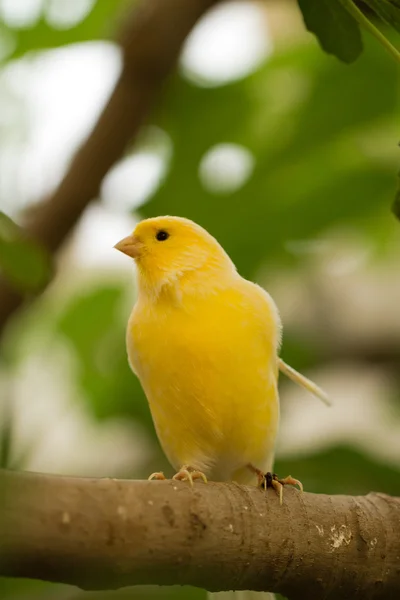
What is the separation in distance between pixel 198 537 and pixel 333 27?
1.65ft

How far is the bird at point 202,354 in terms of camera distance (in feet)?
3.64

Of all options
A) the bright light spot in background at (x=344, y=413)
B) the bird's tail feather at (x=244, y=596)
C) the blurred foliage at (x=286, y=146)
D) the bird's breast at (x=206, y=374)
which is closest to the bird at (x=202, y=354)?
the bird's breast at (x=206, y=374)

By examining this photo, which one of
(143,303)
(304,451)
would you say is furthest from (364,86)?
(143,303)

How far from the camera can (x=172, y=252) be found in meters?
1.25

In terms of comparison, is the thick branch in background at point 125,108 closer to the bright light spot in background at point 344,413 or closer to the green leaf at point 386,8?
the bright light spot in background at point 344,413

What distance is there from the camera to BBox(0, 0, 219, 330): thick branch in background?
1800mm

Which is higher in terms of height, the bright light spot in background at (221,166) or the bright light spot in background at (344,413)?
the bright light spot in background at (221,166)

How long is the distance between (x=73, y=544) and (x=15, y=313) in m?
1.06

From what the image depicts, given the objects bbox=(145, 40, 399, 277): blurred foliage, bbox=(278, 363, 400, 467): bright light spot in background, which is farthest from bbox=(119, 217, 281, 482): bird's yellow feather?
bbox=(278, 363, 400, 467): bright light spot in background

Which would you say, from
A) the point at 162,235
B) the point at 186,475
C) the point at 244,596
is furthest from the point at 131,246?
the point at 244,596

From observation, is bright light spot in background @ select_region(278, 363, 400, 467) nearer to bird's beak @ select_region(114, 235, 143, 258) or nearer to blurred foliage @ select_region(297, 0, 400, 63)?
bird's beak @ select_region(114, 235, 143, 258)

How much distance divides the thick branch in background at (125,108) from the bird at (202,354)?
0.52 metres

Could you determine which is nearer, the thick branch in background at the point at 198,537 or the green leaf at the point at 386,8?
the thick branch in background at the point at 198,537

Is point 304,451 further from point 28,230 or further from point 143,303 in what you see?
point 143,303
